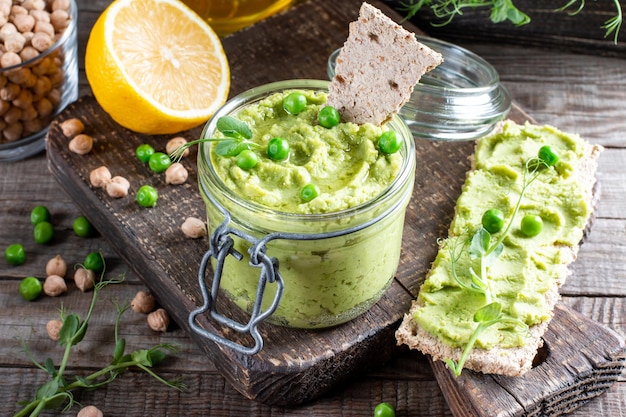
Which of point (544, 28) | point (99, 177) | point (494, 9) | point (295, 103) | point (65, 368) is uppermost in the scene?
point (295, 103)

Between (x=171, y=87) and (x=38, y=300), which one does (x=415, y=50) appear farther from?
(x=38, y=300)

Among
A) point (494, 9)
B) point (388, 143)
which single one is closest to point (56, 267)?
point (388, 143)

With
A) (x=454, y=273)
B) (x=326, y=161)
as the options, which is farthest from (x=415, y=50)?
(x=454, y=273)

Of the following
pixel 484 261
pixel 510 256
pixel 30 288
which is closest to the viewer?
pixel 484 261

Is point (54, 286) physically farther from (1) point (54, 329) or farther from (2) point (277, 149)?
(2) point (277, 149)

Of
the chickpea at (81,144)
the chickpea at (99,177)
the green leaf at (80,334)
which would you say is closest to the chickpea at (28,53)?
the chickpea at (81,144)

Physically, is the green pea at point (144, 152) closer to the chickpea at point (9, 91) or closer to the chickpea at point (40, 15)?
the chickpea at point (9, 91)
